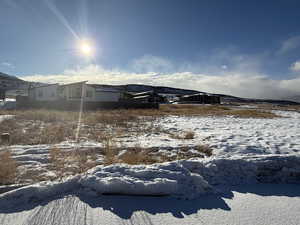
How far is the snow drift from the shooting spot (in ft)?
9.16

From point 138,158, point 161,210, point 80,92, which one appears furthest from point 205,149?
point 80,92

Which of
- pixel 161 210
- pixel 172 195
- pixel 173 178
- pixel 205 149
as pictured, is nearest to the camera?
pixel 161 210

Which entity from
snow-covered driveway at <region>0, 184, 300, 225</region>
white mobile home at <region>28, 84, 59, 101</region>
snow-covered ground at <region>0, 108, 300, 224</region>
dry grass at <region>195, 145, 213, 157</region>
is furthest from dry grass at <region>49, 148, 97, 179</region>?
white mobile home at <region>28, 84, 59, 101</region>

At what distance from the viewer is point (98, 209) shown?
8.08 ft

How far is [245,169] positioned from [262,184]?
1.21 feet

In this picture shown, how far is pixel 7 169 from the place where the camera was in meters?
3.54

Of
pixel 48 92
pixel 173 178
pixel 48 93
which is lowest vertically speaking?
pixel 173 178

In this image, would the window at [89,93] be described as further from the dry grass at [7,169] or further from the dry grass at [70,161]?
the dry grass at [7,169]

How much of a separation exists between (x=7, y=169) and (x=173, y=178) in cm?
338

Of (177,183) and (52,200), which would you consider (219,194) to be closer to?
(177,183)

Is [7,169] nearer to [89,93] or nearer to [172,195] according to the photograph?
[172,195]

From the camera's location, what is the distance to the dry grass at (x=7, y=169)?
323 cm

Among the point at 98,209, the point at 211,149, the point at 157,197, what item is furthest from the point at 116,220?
the point at 211,149

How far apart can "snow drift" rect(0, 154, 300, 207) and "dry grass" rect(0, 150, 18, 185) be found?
74 cm
